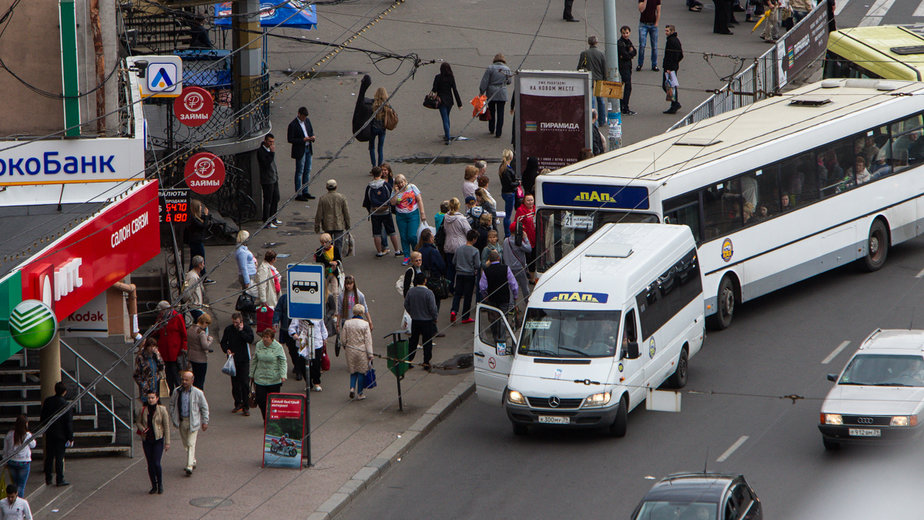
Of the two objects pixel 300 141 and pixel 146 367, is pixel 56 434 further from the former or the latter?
→ pixel 300 141

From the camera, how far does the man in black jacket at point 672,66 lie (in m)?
31.5

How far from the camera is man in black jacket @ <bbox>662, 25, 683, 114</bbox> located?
31484 mm

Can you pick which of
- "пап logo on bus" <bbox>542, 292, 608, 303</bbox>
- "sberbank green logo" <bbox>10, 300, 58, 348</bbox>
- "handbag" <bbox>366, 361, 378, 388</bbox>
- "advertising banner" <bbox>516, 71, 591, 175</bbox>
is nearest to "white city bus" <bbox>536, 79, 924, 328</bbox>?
"advertising banner" <bbox>516, 71, 591, 175</bbox>

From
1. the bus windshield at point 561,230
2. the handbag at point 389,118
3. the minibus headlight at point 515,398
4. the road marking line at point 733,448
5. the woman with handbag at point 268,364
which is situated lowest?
the road marking line at point 733,448

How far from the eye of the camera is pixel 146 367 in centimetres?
1853

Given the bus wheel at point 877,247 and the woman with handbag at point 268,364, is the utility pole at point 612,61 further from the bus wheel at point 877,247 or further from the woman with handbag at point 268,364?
the woman with handbag at point 268,364

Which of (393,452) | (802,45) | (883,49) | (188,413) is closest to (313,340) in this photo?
(393,452)

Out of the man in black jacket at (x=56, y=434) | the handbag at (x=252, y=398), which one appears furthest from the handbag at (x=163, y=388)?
the man in black jacket at (x=56, y=434)

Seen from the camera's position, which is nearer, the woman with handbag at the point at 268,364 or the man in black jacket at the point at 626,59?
the woman with handbag at the point at 268,364

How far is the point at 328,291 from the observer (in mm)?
20766

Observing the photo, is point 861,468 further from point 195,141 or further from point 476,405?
point 195,141

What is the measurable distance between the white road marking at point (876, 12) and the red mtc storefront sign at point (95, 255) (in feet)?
87.9

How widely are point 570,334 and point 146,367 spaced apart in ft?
19.8

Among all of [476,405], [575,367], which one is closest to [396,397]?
[476,405]
